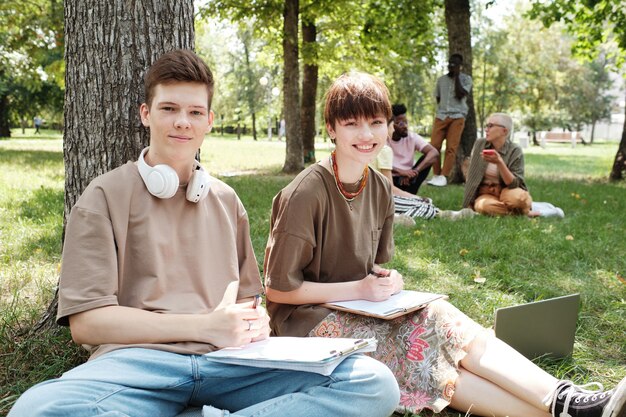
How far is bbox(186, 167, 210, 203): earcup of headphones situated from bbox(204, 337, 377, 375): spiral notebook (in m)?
0.58

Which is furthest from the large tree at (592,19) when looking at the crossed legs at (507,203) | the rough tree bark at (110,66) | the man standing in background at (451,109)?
the rough tree bark at (110,66)

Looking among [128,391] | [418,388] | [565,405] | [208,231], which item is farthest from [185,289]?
[565,405]

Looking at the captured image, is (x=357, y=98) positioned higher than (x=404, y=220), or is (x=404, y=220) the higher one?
(x=357, y=98)

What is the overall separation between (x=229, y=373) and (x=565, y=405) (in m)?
1.28

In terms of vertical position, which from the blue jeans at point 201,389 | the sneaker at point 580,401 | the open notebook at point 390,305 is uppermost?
the open notebook at point 390,305

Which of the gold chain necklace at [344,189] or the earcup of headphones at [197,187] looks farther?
the gold chain necklace at [344,189]

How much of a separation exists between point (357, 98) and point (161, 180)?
98cm

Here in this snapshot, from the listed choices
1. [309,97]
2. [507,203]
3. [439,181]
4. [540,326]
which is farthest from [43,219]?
[309,97]

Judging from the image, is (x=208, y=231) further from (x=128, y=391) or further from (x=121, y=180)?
(x=128, y=391)

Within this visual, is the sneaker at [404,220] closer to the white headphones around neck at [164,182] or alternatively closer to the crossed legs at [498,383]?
the crossed legs at [498,383]

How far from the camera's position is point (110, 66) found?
2951mm

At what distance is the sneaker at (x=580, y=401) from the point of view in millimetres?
2096

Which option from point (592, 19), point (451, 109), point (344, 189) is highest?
point (592, 19)

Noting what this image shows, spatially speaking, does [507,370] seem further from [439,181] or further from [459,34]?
A: [459,34]
